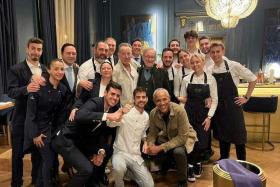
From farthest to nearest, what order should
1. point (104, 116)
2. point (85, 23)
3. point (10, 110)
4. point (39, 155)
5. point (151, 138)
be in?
point (85, 23)
point (10, 110)
point (151, 138)
point (39, 155)
point (104, 116)

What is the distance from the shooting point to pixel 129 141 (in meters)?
2.60

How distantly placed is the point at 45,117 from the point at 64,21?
3255mm

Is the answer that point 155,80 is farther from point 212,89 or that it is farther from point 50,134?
point 50,134

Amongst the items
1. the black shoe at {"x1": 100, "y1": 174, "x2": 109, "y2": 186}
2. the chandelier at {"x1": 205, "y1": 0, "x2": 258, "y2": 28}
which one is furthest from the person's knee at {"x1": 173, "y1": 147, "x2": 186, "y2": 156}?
the chandelier at {"x1": 205, "y1": 0, "x2": 258, "y2": 28}

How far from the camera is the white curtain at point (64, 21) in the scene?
4.97 meters

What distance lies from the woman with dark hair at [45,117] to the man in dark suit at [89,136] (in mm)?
99

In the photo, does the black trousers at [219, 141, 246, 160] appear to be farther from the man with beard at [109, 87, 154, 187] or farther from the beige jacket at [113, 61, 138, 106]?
the beige jacket at [113, 61, 138, 106]

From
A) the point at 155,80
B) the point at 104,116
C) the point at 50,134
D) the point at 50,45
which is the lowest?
the point at 50,134

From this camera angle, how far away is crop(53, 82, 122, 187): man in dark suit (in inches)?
92.1

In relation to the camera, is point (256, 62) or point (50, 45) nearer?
point (50, 45)

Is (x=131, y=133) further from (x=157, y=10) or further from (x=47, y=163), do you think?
(x=157, y=10)

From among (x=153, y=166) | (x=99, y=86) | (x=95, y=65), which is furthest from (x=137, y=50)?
(x=153, y=166)

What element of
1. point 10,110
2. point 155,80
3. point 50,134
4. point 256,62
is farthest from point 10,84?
point 256,62

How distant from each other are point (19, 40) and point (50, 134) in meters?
2.36
